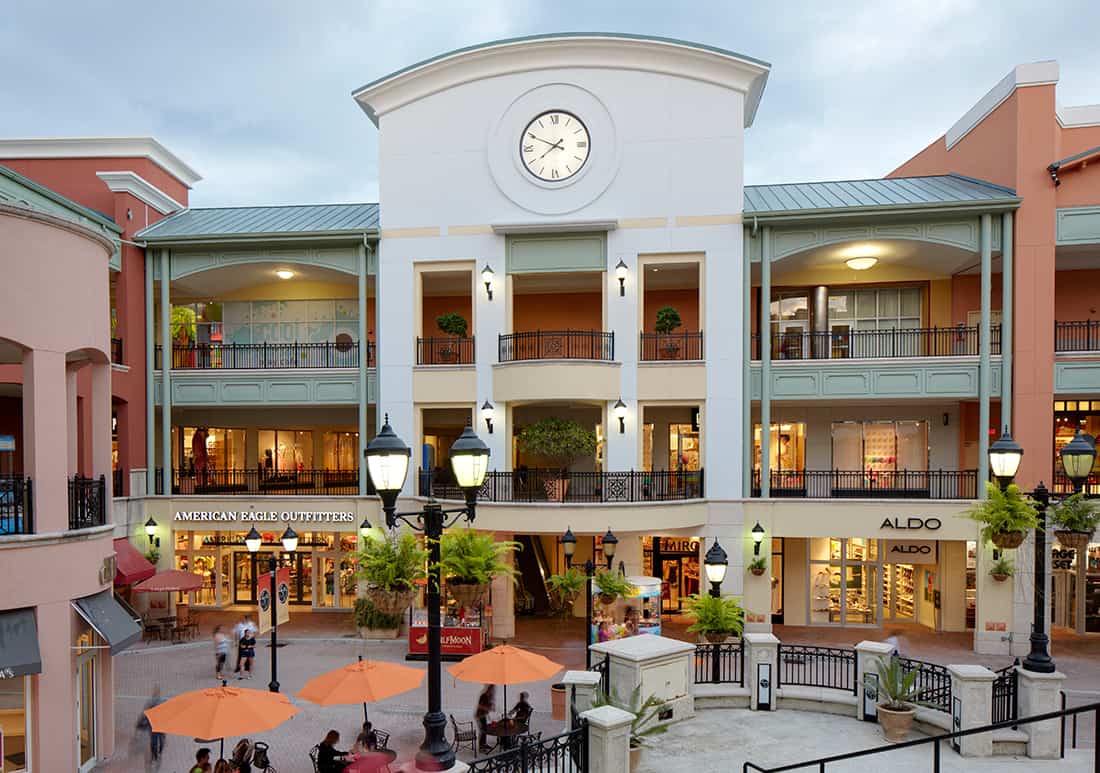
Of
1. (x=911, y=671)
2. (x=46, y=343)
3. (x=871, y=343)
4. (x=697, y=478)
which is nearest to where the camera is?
(x=46, y=343)

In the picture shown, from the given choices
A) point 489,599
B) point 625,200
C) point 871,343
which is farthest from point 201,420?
point 871,343

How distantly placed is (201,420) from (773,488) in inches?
791

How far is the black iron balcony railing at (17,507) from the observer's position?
11.8 m

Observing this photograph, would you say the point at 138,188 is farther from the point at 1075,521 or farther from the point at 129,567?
the point at 1075,521

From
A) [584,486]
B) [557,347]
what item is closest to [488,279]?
[557,347]

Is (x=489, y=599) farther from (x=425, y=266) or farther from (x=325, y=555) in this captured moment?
(x=425, y=266)

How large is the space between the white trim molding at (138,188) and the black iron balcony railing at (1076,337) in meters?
28.4

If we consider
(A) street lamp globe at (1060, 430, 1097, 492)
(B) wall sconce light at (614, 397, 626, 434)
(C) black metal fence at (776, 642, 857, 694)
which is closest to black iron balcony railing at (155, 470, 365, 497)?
(B) wall sconce light at (614, 397, 626, 434)

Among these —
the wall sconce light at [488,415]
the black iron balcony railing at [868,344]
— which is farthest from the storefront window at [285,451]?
the black iron balcony railing at [868,344]

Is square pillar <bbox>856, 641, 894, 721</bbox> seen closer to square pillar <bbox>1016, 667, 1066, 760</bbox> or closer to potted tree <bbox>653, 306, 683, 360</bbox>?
square pillar <bbox>1016, 667, 1066, 760</bbox>

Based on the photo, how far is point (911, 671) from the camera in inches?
537

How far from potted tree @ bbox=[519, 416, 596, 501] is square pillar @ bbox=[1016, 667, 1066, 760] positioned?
11.5 meters

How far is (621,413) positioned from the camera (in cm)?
2194

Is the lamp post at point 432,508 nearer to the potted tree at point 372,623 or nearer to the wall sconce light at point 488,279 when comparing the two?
the potted tree at point 372,623
